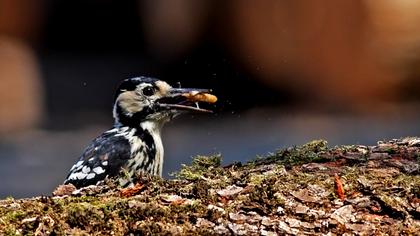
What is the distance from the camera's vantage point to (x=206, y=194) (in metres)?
3.96

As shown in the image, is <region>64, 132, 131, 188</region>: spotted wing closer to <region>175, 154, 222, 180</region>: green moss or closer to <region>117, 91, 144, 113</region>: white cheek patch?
<region>117, 91, 144, 113</region>: white cheek patch

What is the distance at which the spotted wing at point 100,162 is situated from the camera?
16.6 ft

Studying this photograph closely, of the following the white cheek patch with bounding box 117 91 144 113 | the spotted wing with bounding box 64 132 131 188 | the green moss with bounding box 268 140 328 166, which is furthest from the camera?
the white cheek patch with bounding box 117 91 144 113

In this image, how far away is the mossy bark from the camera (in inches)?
148

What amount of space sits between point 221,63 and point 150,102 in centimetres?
160

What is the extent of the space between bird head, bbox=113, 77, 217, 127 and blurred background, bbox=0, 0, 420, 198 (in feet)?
4.31

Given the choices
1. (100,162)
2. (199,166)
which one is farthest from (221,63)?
(199,166)

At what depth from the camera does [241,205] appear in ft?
12.7

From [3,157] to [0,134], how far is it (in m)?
0.13

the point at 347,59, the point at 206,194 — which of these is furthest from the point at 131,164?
the point at 347,59

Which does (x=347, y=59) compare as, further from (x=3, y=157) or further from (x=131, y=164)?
(x=131, y=164)

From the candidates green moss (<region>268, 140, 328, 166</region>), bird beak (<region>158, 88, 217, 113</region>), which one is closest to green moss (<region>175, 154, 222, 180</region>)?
green moss (<region>268, 140, 328, 166</region>)

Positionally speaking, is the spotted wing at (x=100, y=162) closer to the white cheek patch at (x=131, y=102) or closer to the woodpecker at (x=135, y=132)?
the woodpecker at (x=135, y=132)

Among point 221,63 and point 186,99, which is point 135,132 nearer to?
point 186,99
